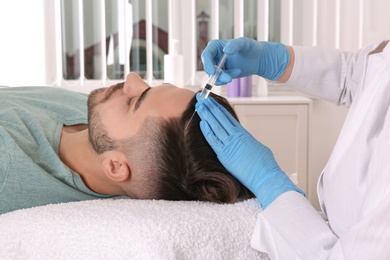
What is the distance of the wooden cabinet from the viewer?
10.2 ft

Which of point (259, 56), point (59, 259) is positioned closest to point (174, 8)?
point (259, 56)

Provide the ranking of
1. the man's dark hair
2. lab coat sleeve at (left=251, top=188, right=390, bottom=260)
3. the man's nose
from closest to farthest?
1. lab coat sleeve at (left=251, top=188, right=390, bottom=260)
2. the man's dark hair
3. the man's nose

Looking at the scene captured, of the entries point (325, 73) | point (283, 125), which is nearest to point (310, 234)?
point (325, 73)

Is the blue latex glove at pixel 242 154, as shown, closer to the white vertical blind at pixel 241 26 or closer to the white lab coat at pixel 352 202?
the white lab coat at pixel 352 202

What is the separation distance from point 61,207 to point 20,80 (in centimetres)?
219

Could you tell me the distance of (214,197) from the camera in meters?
1.41

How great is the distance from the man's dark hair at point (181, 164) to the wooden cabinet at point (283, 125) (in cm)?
159

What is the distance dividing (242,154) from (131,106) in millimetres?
367

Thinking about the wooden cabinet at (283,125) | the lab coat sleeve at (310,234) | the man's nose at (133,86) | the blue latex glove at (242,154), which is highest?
the man's nose at (133,86)

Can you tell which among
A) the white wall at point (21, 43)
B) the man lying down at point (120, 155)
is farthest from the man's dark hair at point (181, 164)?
the white wall at point (21, 43)

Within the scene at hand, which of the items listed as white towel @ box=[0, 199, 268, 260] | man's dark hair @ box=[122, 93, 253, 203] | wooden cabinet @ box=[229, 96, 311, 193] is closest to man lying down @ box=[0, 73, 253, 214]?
man's dark hair @ box=[122, 93, 253, 203]

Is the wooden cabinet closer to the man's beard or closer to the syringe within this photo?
→ the man's beard

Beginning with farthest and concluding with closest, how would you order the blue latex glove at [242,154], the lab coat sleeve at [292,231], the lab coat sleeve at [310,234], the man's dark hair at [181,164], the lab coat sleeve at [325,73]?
1. the lab coat sleeve at [325,73]
2. the man's dark hair at [181,164]
3. the blue latex glove at [242,154]
4. the lab coat sleeve at [292,231]
5. the lab coat sleeve at [310,234]

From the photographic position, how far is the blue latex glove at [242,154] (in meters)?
1.33
